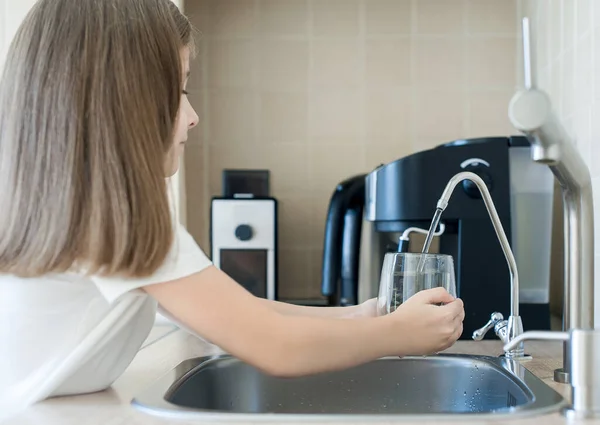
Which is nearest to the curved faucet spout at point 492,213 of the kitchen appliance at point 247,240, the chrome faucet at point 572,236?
the chrome faucet at point 572,236

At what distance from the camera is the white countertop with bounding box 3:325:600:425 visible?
2.08ft

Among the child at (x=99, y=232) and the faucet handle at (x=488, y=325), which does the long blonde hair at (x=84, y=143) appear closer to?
the child at (x=99, y=232)

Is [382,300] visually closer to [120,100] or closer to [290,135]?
[120,100]

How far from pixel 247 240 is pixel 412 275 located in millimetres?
726

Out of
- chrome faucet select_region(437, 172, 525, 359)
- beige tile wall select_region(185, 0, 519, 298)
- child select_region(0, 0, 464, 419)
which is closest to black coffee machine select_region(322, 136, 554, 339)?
chrome faucet select_region(437, 172, 525, 359)

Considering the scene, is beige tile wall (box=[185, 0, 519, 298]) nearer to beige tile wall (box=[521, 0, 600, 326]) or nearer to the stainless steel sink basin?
beige tile wall (box=[521, 0, 600, 326])

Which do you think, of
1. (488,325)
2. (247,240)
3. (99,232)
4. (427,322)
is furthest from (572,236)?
(247,240)

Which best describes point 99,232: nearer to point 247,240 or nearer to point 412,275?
point 412,275

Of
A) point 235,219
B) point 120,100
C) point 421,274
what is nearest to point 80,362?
point 120,100

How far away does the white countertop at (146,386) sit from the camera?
634 millimetres

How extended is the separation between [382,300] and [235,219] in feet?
2.31

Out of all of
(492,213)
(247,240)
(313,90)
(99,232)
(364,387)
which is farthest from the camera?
(313,90)

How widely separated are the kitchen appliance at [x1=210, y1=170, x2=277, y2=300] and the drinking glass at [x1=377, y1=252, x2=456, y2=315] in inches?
27.3

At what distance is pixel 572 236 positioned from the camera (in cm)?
69
